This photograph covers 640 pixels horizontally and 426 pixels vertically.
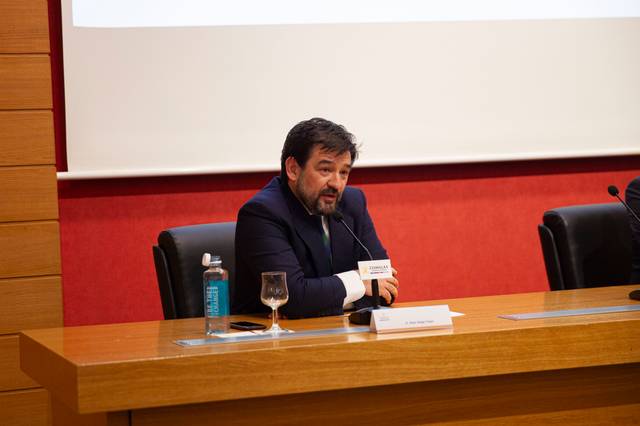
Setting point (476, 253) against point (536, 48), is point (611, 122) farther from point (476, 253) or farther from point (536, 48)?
point (476, 253)

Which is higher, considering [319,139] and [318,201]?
[319,139]

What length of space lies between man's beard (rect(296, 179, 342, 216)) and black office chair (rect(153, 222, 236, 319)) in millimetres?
343

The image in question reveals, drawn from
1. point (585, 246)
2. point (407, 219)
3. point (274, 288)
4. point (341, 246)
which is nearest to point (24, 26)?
point (341, 246)

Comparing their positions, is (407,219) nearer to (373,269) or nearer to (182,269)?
(182,269)

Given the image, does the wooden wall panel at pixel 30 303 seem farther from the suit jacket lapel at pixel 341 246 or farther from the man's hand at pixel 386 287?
Answer: the man's hand at pixel 386 287

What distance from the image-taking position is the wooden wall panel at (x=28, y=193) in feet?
11.5

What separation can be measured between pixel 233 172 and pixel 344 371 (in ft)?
6.70

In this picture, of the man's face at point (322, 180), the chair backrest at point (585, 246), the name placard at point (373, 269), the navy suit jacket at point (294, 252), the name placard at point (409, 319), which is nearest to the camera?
the name placard at point (409, 319)

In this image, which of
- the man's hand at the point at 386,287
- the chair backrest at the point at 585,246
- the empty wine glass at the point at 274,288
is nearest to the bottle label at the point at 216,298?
the empty wine glass at the point at 274,288

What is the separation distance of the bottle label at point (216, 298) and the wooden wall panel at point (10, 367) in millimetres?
1502

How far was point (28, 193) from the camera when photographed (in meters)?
3.54

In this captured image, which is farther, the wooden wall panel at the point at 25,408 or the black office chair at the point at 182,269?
the wooden wall panel at the point at 25,408

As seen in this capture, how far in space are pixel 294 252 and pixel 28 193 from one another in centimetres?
128

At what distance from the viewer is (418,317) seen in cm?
224
